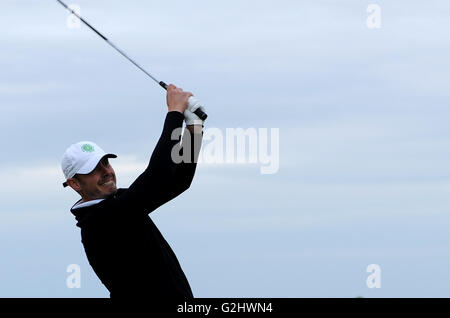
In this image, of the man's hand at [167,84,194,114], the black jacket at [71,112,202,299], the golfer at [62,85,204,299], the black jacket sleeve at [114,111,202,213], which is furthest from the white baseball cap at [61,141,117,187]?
the man's hand at [167,84,194,114]

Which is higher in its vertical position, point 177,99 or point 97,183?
point 177,99

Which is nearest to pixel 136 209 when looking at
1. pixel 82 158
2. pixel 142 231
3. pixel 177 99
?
pixel 142 231

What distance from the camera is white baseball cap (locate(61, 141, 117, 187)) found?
24.6 ft

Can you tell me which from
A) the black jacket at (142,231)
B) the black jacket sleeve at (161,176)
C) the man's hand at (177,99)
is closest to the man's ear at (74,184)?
the black jacket at (142,231)

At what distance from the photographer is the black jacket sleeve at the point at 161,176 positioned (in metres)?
6.89

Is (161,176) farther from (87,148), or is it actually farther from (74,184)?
(74,184)

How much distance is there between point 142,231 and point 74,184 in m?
0.94

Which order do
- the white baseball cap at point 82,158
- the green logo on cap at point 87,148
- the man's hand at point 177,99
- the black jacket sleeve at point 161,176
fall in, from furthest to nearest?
1. the green logo on cap at point 87,148
2. the white baseball cap at point 82,158
3. the man's hand at point 177,99
4. the black jacket sleeve at point 161,176

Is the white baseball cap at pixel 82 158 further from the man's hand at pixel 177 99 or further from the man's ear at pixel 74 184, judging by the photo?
the man's hand at pixel 177 99

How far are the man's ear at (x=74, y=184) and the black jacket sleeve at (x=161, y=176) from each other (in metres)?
0.56

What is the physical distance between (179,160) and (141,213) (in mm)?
631

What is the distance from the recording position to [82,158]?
7.53 m

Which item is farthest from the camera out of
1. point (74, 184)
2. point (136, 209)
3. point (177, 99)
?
point (74, 184)
